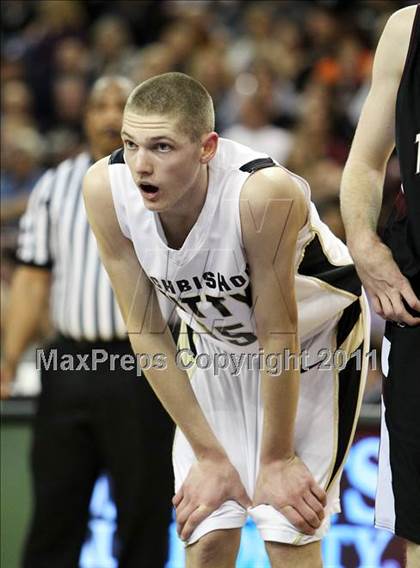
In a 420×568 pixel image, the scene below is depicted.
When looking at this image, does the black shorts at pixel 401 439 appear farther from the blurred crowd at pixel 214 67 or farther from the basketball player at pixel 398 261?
the blurred crowd at pixel 214 67

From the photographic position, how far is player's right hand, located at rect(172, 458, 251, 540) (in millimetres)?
3031

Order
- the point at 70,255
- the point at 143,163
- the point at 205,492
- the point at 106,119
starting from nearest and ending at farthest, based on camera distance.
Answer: the point at 143,163
the point at 205,492
the point at 106,119
the point at 70,255

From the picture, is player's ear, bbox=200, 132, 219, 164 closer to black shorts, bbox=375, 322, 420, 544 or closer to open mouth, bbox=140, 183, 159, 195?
open mouth, bbox=140, 183, 159, 195

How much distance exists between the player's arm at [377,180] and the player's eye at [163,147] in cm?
43

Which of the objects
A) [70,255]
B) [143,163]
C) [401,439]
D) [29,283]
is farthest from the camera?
[29,283]

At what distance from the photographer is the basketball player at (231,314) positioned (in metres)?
2.83

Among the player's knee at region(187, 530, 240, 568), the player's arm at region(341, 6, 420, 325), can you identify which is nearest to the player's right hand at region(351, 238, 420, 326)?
the player's arm at region(341, 6, 420, 325)

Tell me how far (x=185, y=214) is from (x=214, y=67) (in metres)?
3.45

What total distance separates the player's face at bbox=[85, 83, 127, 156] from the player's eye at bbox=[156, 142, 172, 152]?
1242 mm

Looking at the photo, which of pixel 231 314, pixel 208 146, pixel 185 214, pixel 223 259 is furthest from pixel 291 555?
pixel 208 146

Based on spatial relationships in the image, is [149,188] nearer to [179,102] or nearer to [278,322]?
[179,102]

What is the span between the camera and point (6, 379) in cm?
430

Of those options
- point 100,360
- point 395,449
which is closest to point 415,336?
point 395,449

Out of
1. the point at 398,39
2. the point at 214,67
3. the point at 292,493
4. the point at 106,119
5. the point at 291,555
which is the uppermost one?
the point at 214,67
